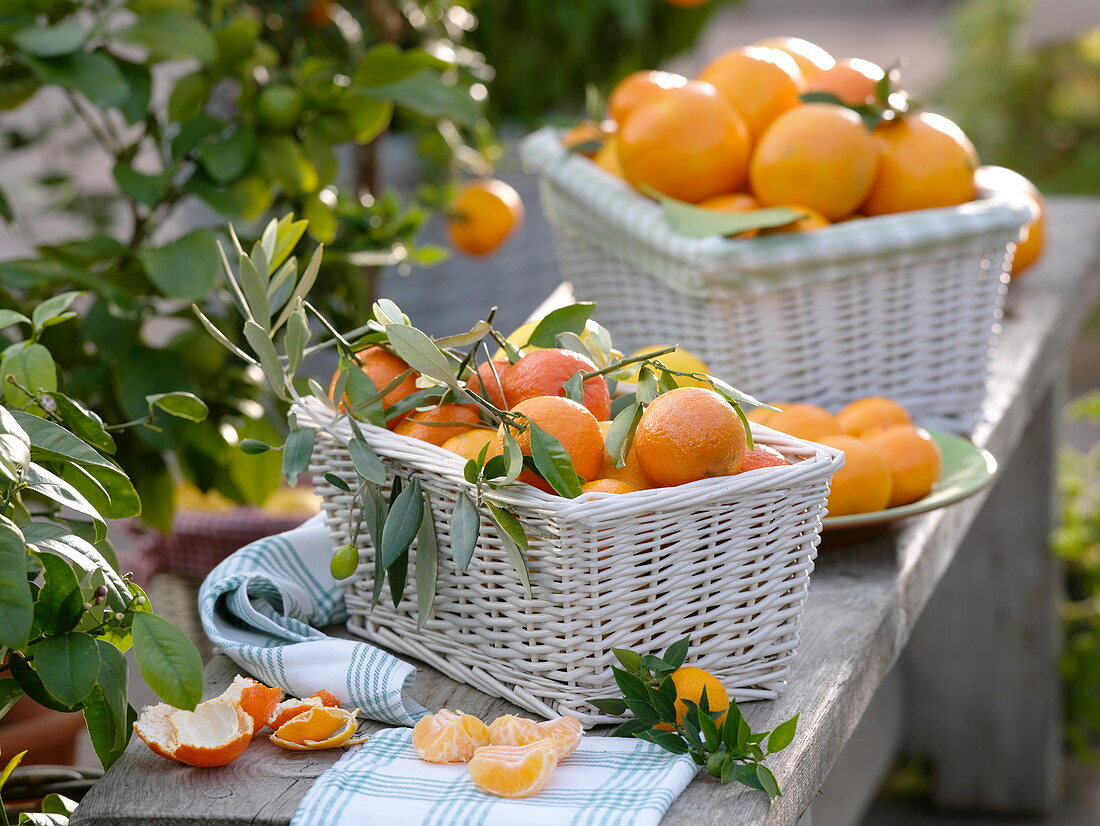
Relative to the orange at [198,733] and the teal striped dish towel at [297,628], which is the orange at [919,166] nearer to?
the teal striped dish towel at [297,628]

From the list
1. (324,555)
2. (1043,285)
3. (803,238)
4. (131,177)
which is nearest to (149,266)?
(131,177)

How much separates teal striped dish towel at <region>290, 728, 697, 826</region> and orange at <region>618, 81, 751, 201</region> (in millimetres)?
629

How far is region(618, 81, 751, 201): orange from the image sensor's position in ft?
3.71

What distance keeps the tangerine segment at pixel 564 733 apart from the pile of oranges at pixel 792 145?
56cm

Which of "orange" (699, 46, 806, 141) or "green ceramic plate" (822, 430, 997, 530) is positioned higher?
"orange" (699, 46, 806, 141)

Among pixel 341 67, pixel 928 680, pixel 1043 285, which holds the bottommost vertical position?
pixel 928 680

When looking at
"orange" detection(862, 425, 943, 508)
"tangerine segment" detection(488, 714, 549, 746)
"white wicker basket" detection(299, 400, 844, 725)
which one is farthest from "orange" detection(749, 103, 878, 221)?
"tangerine segment" detection(488, 714, 549, 746)

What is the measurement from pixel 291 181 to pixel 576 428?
54cm

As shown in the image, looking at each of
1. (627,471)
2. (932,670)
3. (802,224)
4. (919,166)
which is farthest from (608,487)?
(932,670)

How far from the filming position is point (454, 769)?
2.16ft

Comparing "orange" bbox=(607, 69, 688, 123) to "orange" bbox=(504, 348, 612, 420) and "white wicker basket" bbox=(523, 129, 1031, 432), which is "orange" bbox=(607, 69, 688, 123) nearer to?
"white wicker basket" bbox=(523, 129, 1031, 432)

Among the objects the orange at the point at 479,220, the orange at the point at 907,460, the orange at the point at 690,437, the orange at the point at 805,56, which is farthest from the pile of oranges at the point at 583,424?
the orange at the point at 479,220

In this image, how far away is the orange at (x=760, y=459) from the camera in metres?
0.72

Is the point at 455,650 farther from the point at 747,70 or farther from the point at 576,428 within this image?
the point at 747,70
